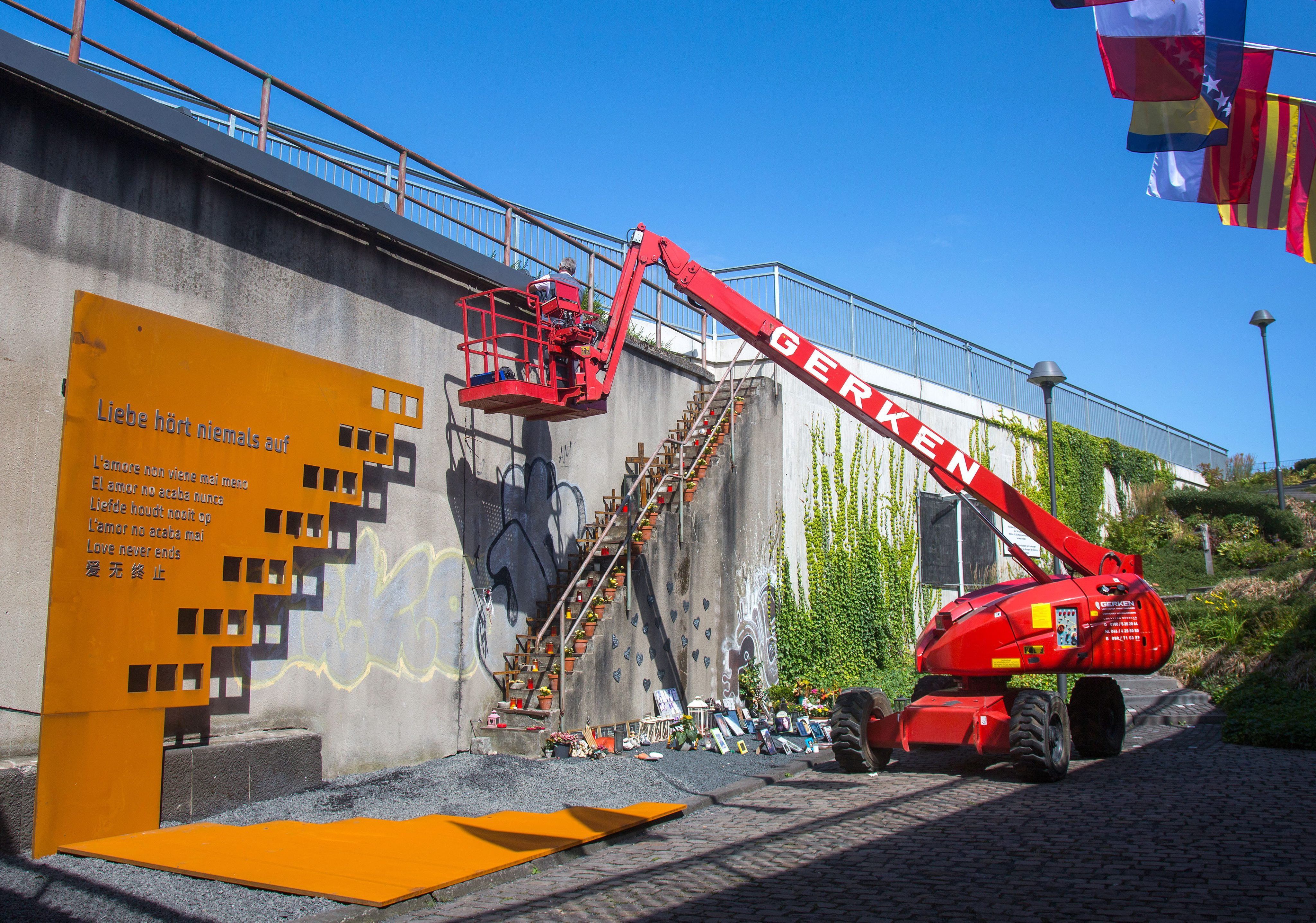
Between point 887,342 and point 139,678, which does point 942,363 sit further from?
point 139,678

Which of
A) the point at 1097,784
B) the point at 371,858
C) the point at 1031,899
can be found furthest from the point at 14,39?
the point at 1097,784

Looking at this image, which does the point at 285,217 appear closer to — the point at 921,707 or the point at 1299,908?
the point at 921,707

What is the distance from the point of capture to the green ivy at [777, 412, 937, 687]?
650 inches

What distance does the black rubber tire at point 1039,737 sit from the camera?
31.4ft

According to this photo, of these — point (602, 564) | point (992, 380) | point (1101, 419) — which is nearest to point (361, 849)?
point (602, 564)

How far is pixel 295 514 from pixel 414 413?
6.15 ft

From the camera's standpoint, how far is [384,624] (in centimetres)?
979

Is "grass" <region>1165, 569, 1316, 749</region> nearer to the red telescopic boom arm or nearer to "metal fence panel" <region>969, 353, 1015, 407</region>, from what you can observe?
the red telescopic boom arm

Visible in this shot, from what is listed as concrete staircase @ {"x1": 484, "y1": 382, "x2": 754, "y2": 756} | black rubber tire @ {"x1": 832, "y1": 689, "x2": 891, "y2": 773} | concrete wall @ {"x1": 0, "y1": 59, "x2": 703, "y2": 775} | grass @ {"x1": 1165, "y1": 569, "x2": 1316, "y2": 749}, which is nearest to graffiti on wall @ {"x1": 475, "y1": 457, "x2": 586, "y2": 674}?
concrete wall @ {"x1": 0, "y1": 59, "x2": 703, "y2": 775}

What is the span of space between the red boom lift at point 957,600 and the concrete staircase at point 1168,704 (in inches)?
140

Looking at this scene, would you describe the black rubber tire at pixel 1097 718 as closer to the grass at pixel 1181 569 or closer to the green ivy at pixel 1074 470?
the grass at pixel 1181 569

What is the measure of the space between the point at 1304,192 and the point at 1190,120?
1483 mm

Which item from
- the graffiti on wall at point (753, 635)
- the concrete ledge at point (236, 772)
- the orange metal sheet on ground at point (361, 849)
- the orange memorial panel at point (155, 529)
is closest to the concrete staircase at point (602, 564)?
the graffiti on wall at point (753, 635)

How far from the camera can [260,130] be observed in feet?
29.8
